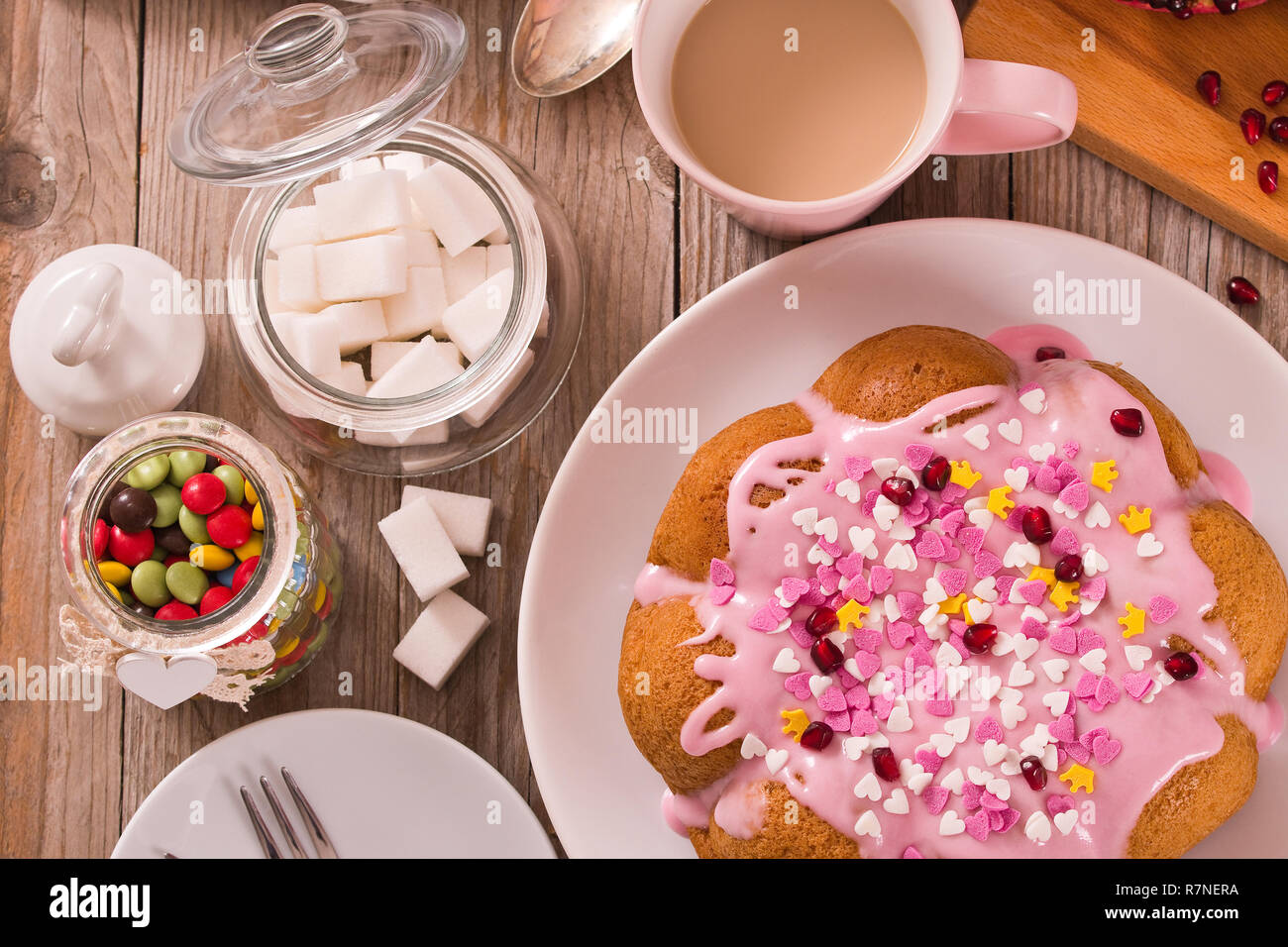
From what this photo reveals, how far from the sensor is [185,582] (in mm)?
1286

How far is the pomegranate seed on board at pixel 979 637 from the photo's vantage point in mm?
1198

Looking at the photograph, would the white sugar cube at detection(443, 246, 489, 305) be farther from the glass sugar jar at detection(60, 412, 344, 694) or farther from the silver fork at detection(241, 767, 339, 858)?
the silver fork at detection(241, 767, 339, 858)

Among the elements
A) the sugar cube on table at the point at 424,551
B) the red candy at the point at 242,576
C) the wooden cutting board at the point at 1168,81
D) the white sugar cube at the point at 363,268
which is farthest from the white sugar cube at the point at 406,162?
the wooden cutting board at the point at 1168,81

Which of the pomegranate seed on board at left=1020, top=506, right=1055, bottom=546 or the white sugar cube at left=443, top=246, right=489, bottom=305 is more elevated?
the white sugar cube at left=443, top=246, right=489, bottom=305

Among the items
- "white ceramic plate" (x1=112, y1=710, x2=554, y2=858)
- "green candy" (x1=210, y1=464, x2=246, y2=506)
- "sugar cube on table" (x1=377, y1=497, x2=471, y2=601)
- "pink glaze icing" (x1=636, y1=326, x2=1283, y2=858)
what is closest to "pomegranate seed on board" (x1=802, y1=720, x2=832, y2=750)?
"pink glaze icing" (x1=636, y1=326, x2=1283, y2=858)

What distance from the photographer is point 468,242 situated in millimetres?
1411

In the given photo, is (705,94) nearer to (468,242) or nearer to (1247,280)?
(468,242)

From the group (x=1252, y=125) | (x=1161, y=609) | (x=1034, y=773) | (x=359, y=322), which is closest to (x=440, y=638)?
(x=359, y=322)

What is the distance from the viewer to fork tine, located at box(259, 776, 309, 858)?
1428 mm

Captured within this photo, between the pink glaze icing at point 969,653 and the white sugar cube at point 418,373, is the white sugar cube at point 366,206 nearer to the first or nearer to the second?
the white sugar cube at point 418,373

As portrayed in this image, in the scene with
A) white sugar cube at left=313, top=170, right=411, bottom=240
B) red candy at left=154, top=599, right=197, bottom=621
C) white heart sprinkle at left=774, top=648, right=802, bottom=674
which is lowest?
white heart sprinkle at left=774, top=648, right=802, bottom=674

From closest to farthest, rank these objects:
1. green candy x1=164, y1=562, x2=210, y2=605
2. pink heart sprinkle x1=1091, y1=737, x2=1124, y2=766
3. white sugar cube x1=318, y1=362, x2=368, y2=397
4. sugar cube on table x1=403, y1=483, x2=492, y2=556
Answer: pink heart sprinkle x1=1091, y1=737, x2=1124, y2=766, green candy x1=164, y1=562, x2=210, y2=605, white sugar cube x1=318, y1=362, x2=368, y2=397, sugar cube on table x1=403, y1=483, x2=492, y2=556

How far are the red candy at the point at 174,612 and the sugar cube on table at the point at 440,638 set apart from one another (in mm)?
305

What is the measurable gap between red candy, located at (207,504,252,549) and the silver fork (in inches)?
14.3
